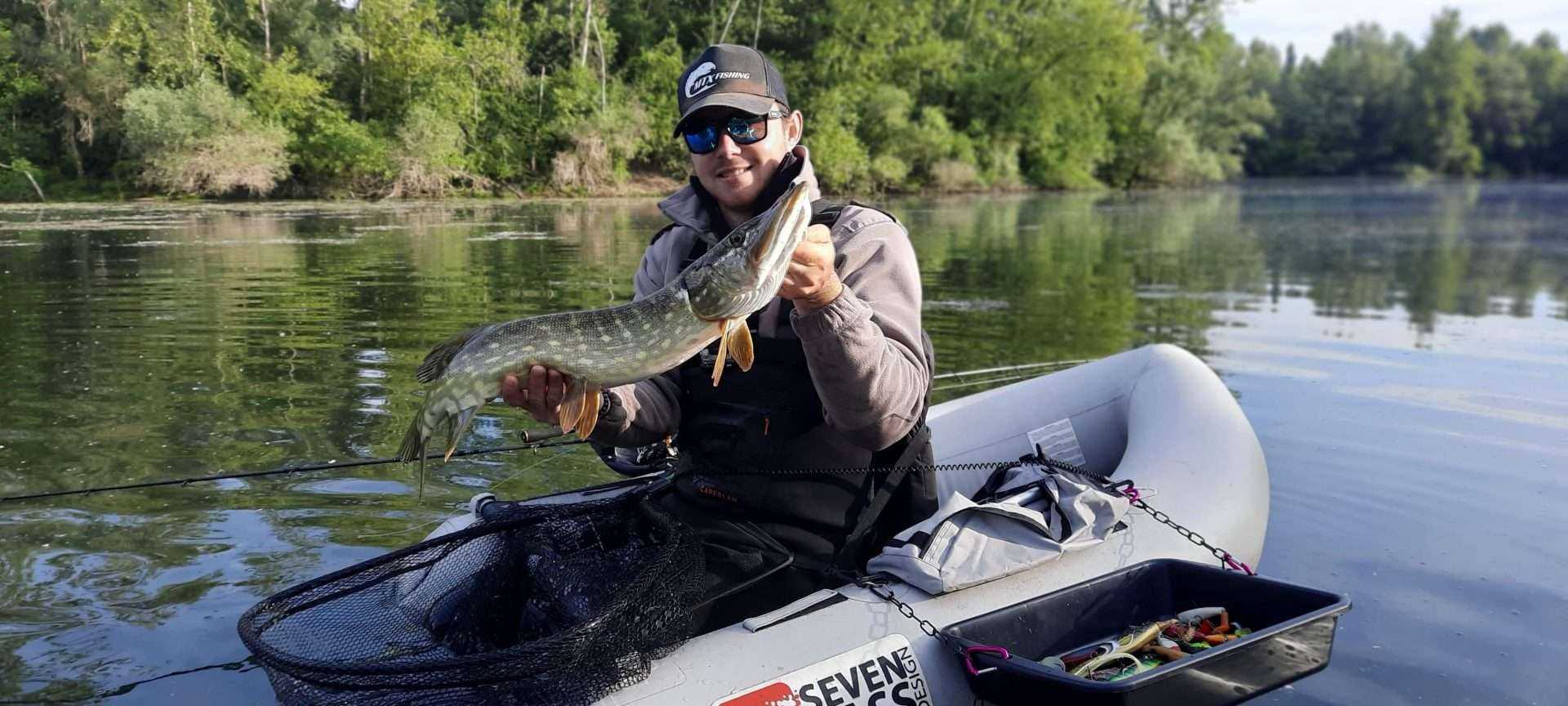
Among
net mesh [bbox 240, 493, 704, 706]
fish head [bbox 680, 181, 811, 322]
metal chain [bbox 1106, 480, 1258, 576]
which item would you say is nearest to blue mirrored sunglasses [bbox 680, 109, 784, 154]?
fish head [bbox 680, 181, 811, 322]

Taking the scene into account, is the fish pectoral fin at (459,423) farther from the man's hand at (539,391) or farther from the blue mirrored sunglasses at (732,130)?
the blue mirrored sunglasses at (732,130)

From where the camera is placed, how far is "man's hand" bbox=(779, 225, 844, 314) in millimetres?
2463

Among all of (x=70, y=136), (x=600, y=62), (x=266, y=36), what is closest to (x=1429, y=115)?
(x=600, y=62)

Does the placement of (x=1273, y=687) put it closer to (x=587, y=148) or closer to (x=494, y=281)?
(x=494, y=281)

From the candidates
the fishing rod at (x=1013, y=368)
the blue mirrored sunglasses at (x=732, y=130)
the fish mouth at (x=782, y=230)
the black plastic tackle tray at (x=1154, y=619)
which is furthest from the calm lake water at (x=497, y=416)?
the fish mouth at (x=782, y=230)

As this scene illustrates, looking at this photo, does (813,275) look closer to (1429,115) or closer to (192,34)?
(192,34)

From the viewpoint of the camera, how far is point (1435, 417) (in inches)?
293

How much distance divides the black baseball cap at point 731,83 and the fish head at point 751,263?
2.02 ft

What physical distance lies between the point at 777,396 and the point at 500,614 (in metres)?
0.97

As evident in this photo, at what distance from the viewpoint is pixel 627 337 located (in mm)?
2736

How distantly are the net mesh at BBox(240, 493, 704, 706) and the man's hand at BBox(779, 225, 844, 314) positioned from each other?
760mm

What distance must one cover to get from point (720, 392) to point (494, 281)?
11.2m

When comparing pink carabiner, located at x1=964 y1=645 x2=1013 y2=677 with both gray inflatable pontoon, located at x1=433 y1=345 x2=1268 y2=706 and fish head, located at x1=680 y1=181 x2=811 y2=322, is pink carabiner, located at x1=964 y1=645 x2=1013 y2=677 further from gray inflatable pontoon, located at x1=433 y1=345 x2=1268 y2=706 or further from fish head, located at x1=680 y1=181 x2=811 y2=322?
fish head, located at x1=680 y1=181 x2=811 y2=322

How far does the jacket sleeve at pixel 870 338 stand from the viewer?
2580 millimetres
